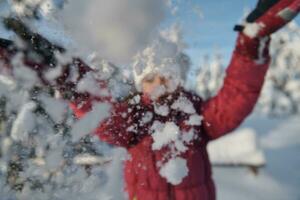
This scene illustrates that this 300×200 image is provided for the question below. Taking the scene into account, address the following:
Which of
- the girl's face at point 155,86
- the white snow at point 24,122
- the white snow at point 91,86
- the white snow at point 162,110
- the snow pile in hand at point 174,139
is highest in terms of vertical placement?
the white snow at point 24,122

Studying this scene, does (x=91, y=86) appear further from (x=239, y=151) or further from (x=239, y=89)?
(x=239, y=151)

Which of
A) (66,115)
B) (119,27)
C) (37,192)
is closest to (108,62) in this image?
(119,27)

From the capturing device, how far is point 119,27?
3.23m

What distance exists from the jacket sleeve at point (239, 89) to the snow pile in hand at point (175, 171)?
0.23m

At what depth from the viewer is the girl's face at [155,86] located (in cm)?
281

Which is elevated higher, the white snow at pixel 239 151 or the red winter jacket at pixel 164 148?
the white snow at pixel 239 151

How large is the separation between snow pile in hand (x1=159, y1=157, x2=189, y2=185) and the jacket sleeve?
23cm

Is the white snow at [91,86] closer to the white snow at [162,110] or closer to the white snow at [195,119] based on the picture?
the white snow at [162,110]

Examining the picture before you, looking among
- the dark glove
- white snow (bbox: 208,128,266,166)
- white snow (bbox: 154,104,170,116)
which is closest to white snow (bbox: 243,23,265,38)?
the dark glove

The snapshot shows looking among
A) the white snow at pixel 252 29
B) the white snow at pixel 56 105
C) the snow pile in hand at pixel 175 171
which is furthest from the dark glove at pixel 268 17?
the white snow at pixel 56 105

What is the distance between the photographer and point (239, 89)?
8.30ft

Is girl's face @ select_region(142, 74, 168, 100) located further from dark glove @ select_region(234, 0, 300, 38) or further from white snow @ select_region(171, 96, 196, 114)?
dark glove @ select_region(234, 0, 300, 38)

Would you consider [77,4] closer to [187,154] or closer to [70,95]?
[70,95]

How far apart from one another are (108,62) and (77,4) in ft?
1.47
